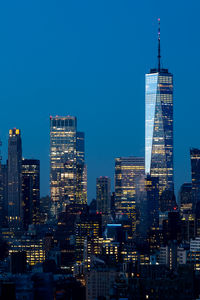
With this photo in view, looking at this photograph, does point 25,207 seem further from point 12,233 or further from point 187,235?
point 187,235

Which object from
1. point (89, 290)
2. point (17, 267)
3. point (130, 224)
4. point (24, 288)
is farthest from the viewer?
point (130, 224)

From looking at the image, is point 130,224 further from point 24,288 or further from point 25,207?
point 24,288

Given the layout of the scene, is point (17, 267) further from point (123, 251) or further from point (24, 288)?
point (24, 288)

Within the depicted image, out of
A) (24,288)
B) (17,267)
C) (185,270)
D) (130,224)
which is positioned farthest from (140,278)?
(130,224)

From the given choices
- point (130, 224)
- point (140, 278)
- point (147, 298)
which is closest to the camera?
point (147, 298)

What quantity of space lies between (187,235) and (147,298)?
78748 mm

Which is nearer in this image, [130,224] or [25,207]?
[130,224]

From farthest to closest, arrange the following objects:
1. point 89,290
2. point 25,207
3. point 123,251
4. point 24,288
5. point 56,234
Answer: point 25,207 < point 56,234 < point 123,251 < point 89,290 < point 24,288

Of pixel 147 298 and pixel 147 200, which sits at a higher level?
pixel 147 200

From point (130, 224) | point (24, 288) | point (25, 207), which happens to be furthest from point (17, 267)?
point (25, 207)

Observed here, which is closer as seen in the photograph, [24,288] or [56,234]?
[24,288]

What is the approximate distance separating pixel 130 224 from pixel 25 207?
2440 centimetres

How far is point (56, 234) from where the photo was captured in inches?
5910

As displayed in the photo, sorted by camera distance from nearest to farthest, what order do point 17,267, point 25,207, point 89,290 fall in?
point 89,290 → point 17,267 → point 25,207
